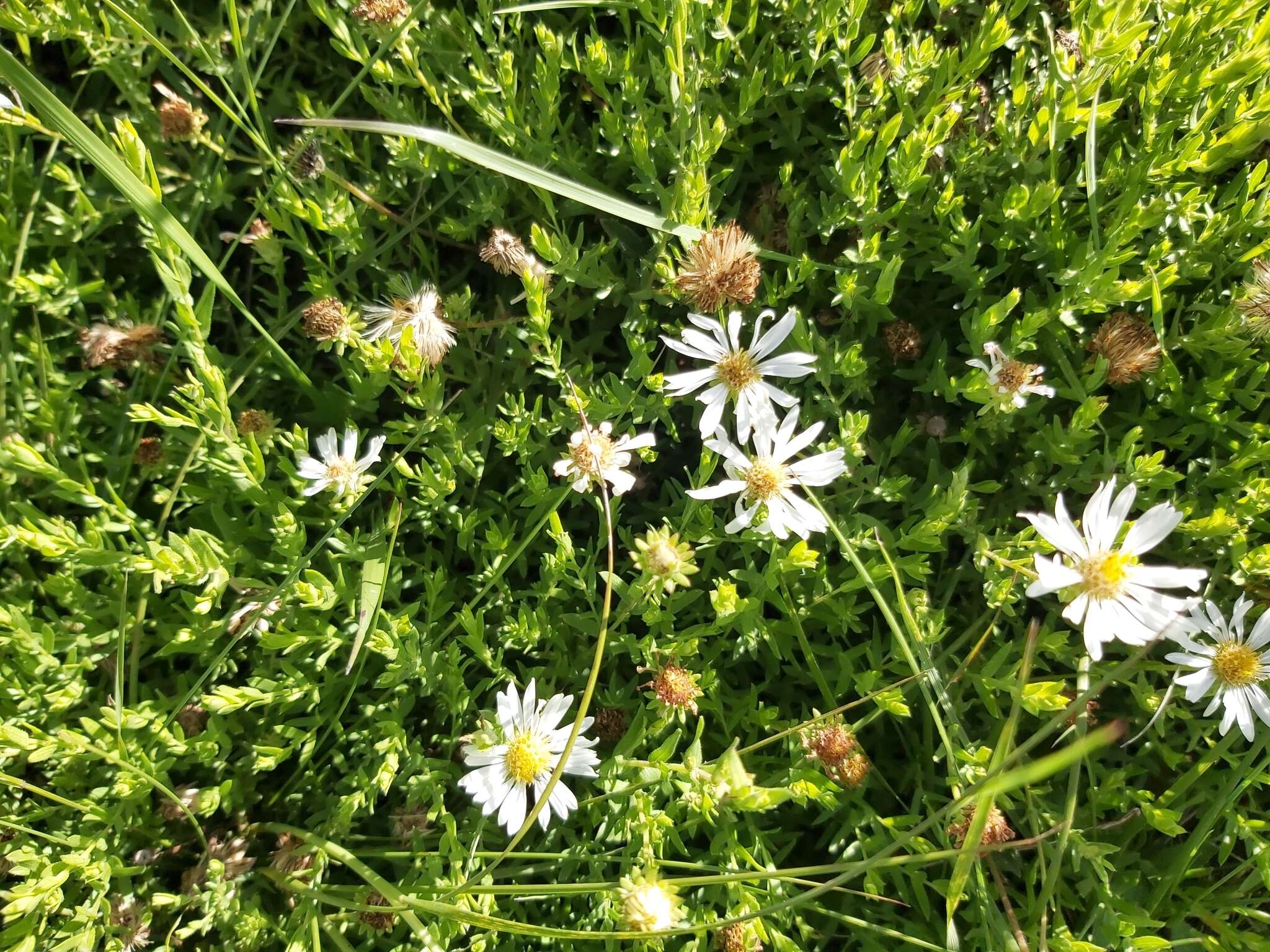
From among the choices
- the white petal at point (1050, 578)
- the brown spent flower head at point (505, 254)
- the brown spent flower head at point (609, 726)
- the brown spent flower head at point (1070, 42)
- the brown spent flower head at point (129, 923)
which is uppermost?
the brown spent flower head at point (1070, 42)

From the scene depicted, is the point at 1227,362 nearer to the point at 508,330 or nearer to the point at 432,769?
the point at 508,330

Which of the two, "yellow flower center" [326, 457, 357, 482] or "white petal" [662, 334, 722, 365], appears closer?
"white petal" [662, 334, 722, 365]

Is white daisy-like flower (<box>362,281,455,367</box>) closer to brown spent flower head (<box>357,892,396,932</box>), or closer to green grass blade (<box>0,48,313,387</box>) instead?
green grass blade (<box>0,48,313,387</box>)

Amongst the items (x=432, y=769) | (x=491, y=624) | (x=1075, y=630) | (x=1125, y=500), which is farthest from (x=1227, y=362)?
(x=432, y=769)

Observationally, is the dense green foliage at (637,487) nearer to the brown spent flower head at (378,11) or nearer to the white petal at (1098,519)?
the brown spent flower head at (378,11)

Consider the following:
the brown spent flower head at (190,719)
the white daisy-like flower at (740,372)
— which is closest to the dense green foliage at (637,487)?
the brown spent flower head at (190,719)

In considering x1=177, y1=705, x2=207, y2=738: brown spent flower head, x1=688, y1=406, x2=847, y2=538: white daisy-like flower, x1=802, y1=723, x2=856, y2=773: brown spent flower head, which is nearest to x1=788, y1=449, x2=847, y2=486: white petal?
x1=688, y1=406, x2=847, y2=538: white daisy-like flower

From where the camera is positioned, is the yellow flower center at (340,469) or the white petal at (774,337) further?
the yellow flower center at (340,469)
